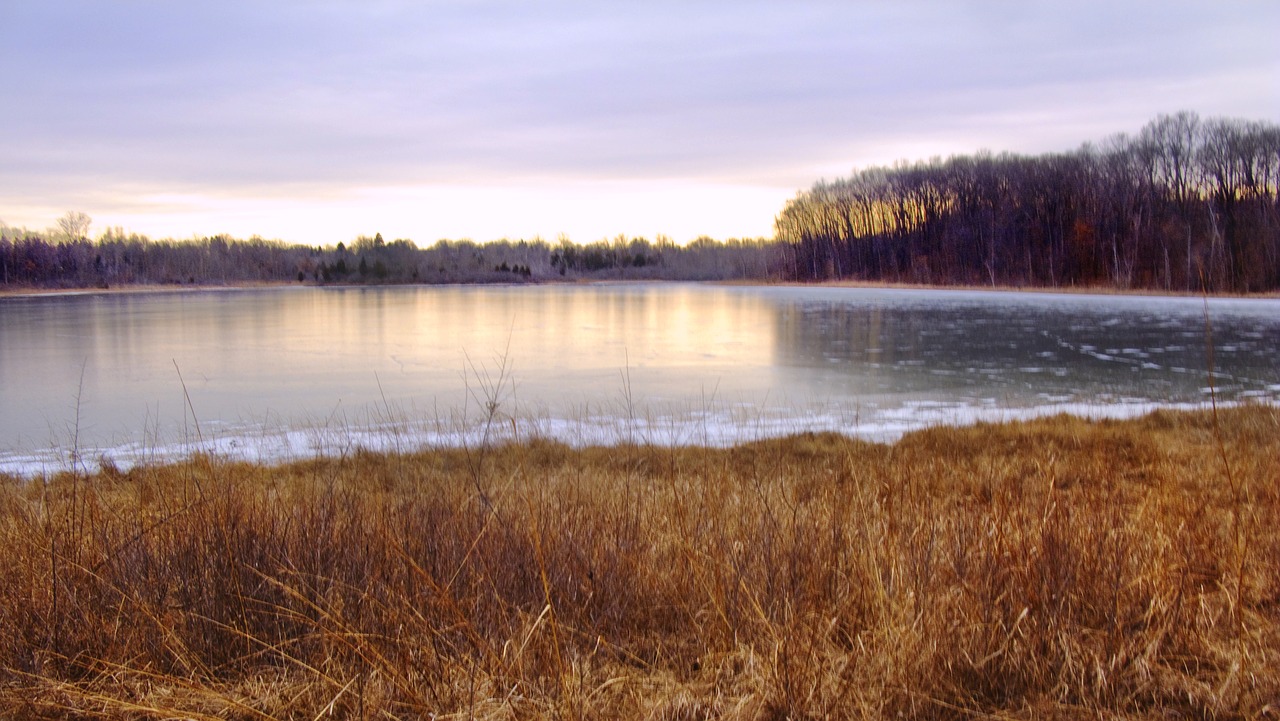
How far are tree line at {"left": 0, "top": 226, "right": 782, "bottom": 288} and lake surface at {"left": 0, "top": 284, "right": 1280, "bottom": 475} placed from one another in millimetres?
69839

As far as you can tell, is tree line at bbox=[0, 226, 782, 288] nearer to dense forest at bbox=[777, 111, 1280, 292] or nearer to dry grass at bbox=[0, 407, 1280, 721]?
dense forest at bbox=[777, 111, 1280, 292]

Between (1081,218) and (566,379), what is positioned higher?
(1081,218)

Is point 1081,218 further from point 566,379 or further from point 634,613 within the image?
point 634,613

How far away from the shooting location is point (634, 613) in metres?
3.43

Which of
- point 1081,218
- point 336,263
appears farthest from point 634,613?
point 336,263

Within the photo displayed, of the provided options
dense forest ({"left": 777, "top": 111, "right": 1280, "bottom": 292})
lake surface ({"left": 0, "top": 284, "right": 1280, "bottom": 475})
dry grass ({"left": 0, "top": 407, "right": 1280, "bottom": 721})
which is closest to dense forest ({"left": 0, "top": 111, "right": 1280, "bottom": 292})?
dense forest ({"left": 777, "top": 111, "right": 1280, "bottom": 292})

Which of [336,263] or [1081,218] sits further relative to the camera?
[336,263]

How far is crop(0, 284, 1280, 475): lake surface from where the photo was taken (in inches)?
389

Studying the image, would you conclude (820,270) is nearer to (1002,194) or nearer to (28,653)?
(1002,194)

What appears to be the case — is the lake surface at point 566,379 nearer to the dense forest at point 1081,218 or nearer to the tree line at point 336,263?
the dense forest at point 1081,218

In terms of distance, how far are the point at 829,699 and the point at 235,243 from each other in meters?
146

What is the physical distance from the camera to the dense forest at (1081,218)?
52312 millimetres

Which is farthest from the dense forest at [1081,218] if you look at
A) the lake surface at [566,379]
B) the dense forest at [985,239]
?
the lake surface at [566,379]

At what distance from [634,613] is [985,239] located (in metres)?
74.1
